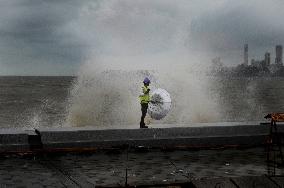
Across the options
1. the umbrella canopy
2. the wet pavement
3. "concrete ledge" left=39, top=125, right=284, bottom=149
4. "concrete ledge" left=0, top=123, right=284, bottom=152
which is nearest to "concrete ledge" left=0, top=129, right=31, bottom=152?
"concrete ledge" left=0, top=123, right=284, bottom=152

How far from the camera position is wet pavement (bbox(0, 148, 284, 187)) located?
25.2 feet

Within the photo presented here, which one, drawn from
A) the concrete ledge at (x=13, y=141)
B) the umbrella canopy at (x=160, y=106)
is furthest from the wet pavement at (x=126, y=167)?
the umbrella canopy at (x=160, y=106)

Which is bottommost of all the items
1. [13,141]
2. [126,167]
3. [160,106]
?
[126,167]

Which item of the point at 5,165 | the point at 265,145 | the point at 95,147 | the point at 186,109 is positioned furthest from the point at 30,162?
the point at 186,109

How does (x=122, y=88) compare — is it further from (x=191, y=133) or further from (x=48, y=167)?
(x=48, y=167)

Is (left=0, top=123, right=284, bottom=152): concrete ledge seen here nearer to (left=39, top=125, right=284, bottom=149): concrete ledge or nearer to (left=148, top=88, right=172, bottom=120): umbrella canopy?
(left=39, top=125, right=284, bottom=149): concrete ledge

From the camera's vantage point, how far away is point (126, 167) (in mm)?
8656

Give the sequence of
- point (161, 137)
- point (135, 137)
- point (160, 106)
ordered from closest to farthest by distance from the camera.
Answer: point (135, 137) → point (161, 137) → point (160, 106)

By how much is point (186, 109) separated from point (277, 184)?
80.6 feet

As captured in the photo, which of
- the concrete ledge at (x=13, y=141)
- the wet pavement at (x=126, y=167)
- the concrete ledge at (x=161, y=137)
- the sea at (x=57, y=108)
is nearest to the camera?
the wet pavement at (x=126, y=167)

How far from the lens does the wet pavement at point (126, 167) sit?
25.2 ft

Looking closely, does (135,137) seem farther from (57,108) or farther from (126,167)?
(57,108)

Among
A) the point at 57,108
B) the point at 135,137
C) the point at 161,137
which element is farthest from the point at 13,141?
the point at 57,108

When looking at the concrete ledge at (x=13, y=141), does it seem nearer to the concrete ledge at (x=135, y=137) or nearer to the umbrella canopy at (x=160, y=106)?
the concrete ledge at (x=135, y=137)
